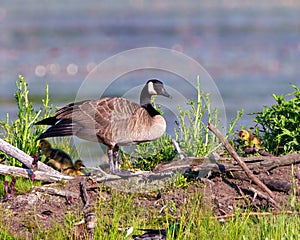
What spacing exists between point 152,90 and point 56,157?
1.25 metres

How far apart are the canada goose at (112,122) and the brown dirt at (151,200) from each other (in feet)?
2.47

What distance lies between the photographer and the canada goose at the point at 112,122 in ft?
23.4

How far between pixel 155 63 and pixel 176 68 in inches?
78.2

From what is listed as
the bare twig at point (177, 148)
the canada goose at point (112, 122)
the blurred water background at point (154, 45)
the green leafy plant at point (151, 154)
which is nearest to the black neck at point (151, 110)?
the canada goose at point (112, 122)

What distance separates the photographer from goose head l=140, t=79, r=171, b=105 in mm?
7328

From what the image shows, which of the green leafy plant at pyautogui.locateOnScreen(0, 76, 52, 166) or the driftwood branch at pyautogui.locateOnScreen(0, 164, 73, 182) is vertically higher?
the green leafy plant at pyautogui.locateOnScreen(0, 76, 52, 166)

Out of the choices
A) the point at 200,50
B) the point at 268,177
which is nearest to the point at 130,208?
the point at 268,177

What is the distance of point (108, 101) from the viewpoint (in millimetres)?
7305

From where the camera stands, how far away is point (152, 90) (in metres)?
7.39

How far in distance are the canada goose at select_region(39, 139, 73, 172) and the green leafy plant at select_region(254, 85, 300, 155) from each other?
205 cm

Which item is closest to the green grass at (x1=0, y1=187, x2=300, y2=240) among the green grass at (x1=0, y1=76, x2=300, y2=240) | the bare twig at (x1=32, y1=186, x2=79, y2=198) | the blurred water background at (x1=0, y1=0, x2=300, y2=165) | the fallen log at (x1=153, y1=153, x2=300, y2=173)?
the green grass at (x1=0, y1=76, x2=300, y2=240)

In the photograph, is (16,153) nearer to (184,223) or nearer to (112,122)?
(112,122)

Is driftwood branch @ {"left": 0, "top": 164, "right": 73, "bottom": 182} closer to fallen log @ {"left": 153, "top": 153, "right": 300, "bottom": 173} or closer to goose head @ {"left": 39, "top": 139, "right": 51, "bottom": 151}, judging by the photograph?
fallen log @ {"left": 153, "top": 153, "right": 300, "bottom": 173}

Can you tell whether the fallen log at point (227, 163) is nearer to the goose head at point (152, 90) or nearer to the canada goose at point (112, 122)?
the canada goose at point (112, 122)
